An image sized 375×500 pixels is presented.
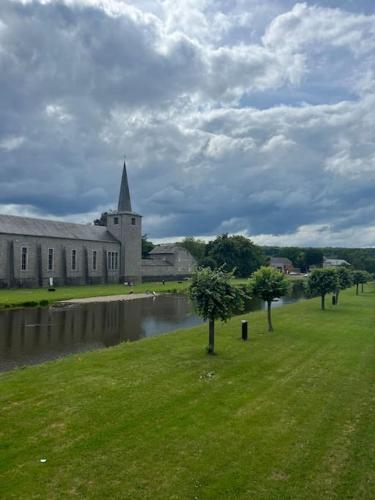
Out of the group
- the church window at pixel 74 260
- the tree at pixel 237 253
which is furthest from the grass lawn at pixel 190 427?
the tree at pixel 237 253

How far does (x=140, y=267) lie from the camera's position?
73.4m

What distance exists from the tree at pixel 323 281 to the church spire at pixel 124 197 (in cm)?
4338

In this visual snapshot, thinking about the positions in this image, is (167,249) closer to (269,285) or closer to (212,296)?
(269,285)

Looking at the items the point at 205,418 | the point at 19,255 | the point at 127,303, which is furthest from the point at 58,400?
the point at 19,255

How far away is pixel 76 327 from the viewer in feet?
81.0

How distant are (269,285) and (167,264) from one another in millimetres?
62897

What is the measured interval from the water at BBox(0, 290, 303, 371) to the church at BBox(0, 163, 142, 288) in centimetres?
2164

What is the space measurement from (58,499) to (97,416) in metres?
3.29

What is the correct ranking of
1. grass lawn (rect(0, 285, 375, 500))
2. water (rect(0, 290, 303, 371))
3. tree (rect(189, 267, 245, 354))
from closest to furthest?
1. grass lawn (rect(0, 285, 375, 500))
2. tree (rect(189, 267, 245, 354))
3. water (rect(0, 290, 303, 371))

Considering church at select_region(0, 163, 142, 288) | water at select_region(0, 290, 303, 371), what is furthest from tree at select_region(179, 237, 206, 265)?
water at select_region(0, 290, 303, 371)

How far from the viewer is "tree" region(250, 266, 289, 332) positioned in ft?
72.7

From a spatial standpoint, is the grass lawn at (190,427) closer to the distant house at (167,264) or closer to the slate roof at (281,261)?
the distant house at (167,264)

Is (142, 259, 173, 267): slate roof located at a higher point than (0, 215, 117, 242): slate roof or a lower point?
lower

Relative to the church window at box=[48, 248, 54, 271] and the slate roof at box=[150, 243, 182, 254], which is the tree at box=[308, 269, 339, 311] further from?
the slate roof at box=[150, 243, 182, 254]
